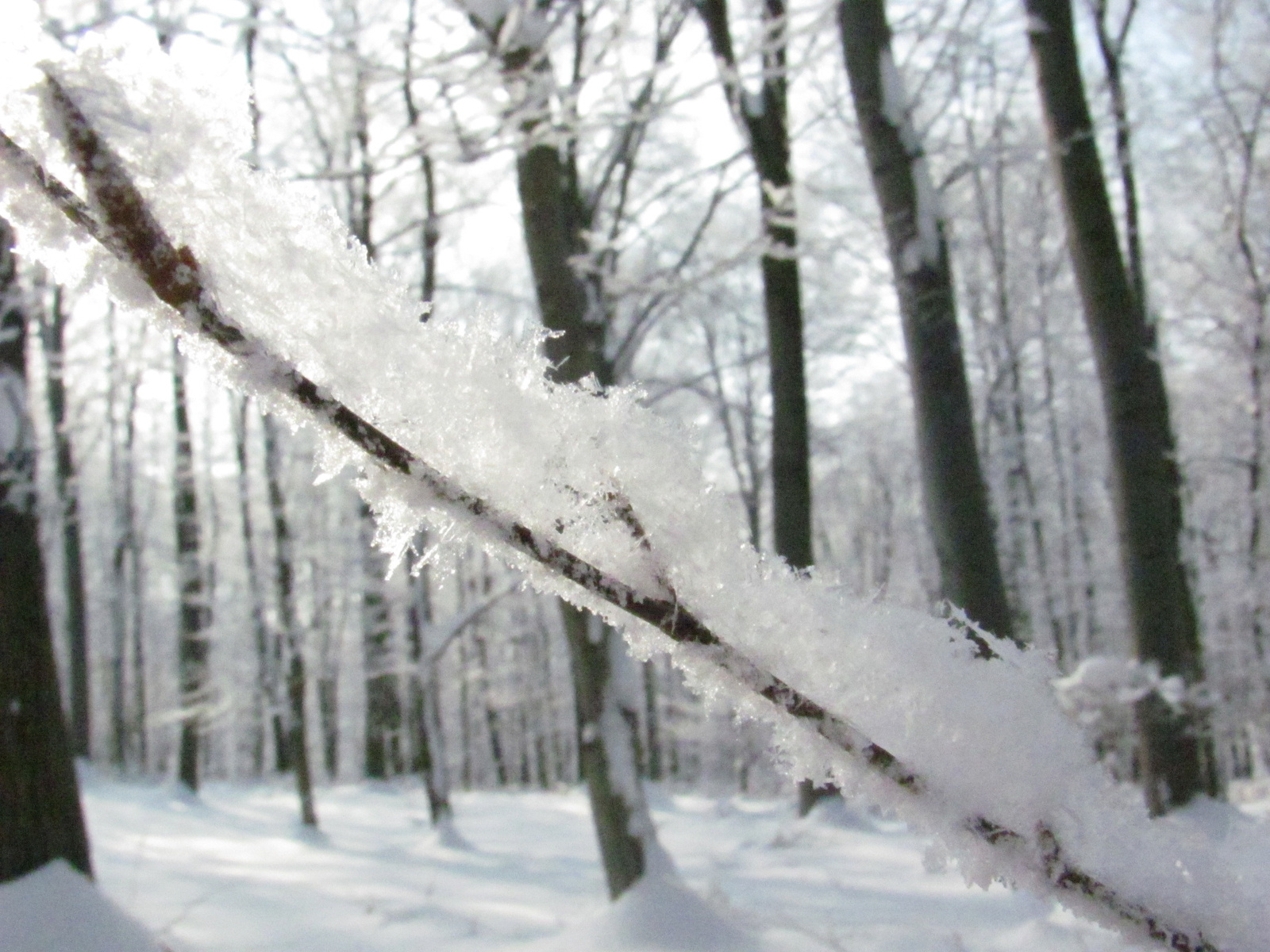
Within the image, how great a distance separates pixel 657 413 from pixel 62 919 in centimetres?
311

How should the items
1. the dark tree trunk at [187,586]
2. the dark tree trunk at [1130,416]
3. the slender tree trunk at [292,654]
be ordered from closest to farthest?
1. the dark tree trunk at [1130,416]
2. the slender tree trunk at [292,654]
3. the dark tree trunk at [187,586]

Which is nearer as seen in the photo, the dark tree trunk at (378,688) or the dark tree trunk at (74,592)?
the dark tree trunk at (74,592)

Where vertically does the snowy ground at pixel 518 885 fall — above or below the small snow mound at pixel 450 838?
above

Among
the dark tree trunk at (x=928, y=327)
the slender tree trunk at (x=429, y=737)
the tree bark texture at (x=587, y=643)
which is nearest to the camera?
the tree bark texture at (x=587, y=643)

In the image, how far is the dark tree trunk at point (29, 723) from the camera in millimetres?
3611

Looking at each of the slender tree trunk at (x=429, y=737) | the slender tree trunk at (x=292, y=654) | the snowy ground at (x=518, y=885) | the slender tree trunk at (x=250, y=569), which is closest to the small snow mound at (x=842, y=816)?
the snowy ground at (x=518, y=885)

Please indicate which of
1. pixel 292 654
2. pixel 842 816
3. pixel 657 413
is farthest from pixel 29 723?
pixel 292 654

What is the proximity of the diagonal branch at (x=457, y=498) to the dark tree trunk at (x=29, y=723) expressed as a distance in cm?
376

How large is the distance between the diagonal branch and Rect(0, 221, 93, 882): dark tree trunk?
148 inches

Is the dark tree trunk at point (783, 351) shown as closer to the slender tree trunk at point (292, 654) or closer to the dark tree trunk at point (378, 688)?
the slender tree trunk at point (292, 654)

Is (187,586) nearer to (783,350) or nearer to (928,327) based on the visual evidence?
(783,350)

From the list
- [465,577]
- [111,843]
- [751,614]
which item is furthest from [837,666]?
[465,577]

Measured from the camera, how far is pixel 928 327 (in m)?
4.61

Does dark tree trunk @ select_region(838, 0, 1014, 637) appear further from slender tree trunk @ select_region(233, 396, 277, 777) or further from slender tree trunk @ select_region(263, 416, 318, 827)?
slender tree trunk @ select_region(233, 396, 277, 777)
